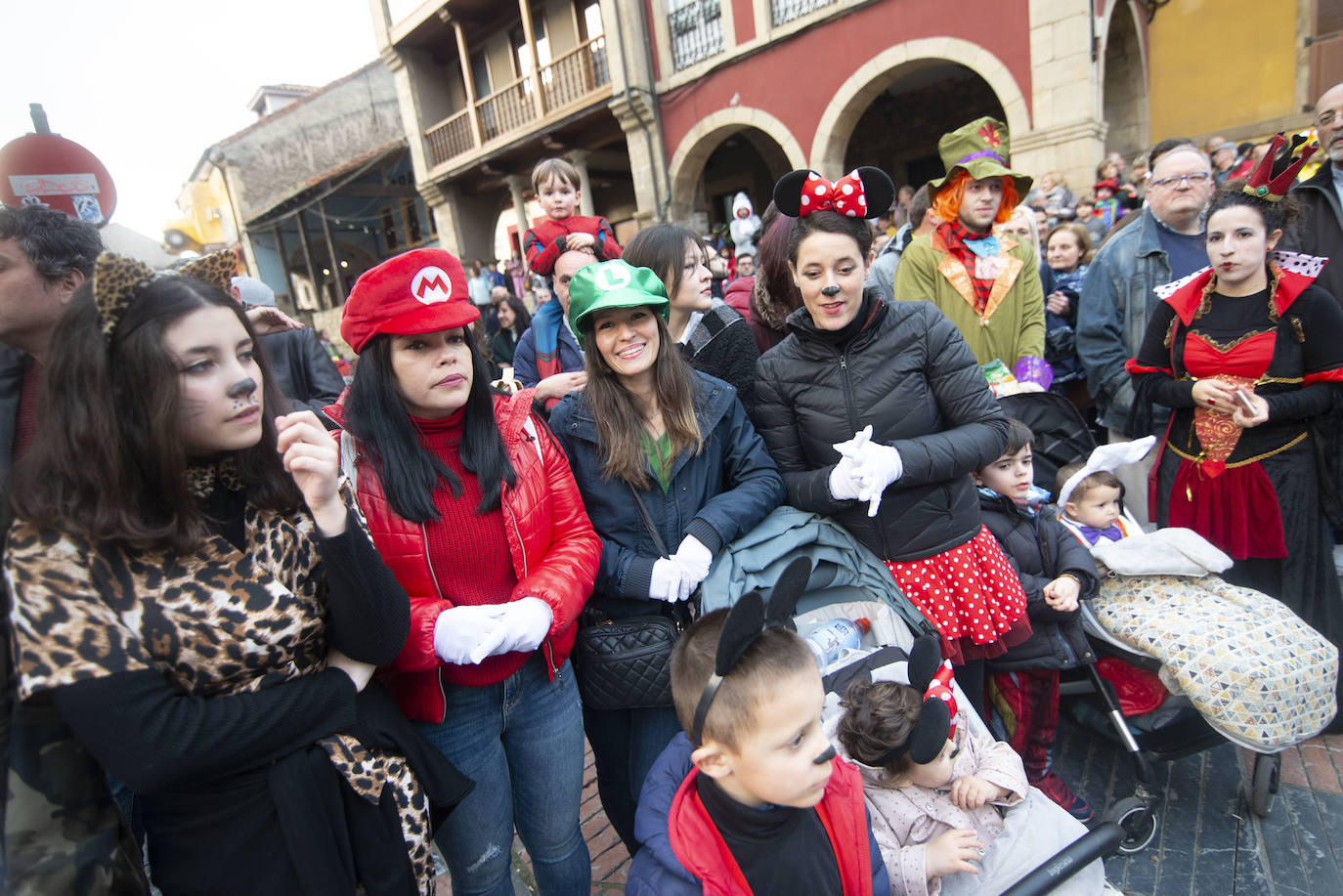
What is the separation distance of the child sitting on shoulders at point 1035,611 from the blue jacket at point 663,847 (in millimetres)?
1083

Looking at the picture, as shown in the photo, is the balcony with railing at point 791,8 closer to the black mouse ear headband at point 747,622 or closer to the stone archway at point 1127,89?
the stone archway at point 1127,89

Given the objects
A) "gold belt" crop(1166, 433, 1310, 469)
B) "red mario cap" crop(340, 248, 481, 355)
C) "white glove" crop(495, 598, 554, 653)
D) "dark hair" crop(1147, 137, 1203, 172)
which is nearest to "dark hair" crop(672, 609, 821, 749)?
"white glove" crop(495, 598, 554, 653)

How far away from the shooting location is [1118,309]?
353 centimetres

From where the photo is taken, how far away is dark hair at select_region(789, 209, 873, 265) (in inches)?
85.4

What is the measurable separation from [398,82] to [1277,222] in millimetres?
19489

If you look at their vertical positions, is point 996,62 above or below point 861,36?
below

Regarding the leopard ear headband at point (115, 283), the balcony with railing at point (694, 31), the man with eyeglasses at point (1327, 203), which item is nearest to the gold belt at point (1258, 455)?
the man with eyeglasses at point (1327, 203)

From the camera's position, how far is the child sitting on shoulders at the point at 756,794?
133 cm

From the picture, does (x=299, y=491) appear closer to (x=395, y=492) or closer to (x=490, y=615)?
(x=395, y=492)

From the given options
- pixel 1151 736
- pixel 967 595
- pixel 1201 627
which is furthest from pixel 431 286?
pixel 1151 736

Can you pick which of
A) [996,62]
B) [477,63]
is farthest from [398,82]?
[996,62]

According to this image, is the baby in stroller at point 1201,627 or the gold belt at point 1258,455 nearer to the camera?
the baby in stroller at point 1201,627

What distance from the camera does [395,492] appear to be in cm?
173

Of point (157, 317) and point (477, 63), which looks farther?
point (477, 63)
